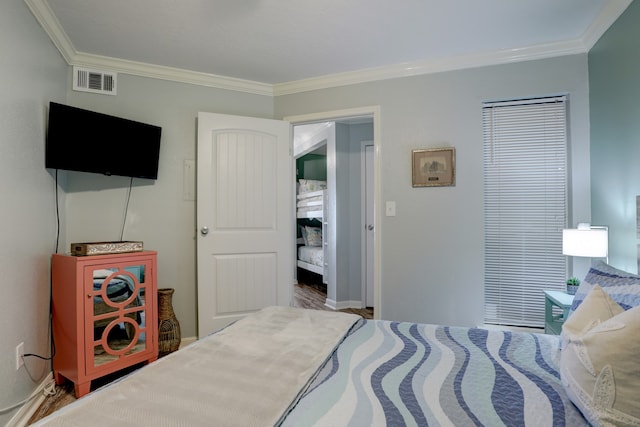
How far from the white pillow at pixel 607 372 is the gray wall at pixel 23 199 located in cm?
236

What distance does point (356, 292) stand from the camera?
4.19 metres

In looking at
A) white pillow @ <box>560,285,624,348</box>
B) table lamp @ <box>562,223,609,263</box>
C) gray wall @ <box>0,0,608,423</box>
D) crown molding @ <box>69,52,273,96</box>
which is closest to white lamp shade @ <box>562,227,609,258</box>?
table lamp @ <box>562,223,609,263</box>

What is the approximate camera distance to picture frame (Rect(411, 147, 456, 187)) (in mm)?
2674

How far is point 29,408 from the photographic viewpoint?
1879mm

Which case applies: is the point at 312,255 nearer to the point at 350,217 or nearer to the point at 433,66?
the point at 350,217

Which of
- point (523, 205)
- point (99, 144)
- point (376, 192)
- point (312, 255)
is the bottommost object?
point (312, 255)

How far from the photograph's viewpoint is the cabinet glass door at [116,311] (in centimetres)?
206

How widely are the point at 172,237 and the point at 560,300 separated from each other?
2.84m

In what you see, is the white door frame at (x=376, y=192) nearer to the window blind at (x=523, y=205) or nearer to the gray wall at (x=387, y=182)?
the gray wall at (x=387, y=182)

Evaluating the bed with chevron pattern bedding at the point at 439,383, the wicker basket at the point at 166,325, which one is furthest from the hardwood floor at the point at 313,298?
the bed with chevron pattern bedding at the point at 439,383

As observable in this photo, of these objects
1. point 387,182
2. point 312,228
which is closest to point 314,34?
point 387,182

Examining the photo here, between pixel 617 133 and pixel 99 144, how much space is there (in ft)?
11.0

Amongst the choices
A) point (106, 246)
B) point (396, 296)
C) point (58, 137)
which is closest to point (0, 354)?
point (106, 246)

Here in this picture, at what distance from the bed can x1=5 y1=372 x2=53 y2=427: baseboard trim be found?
51.6 inches
